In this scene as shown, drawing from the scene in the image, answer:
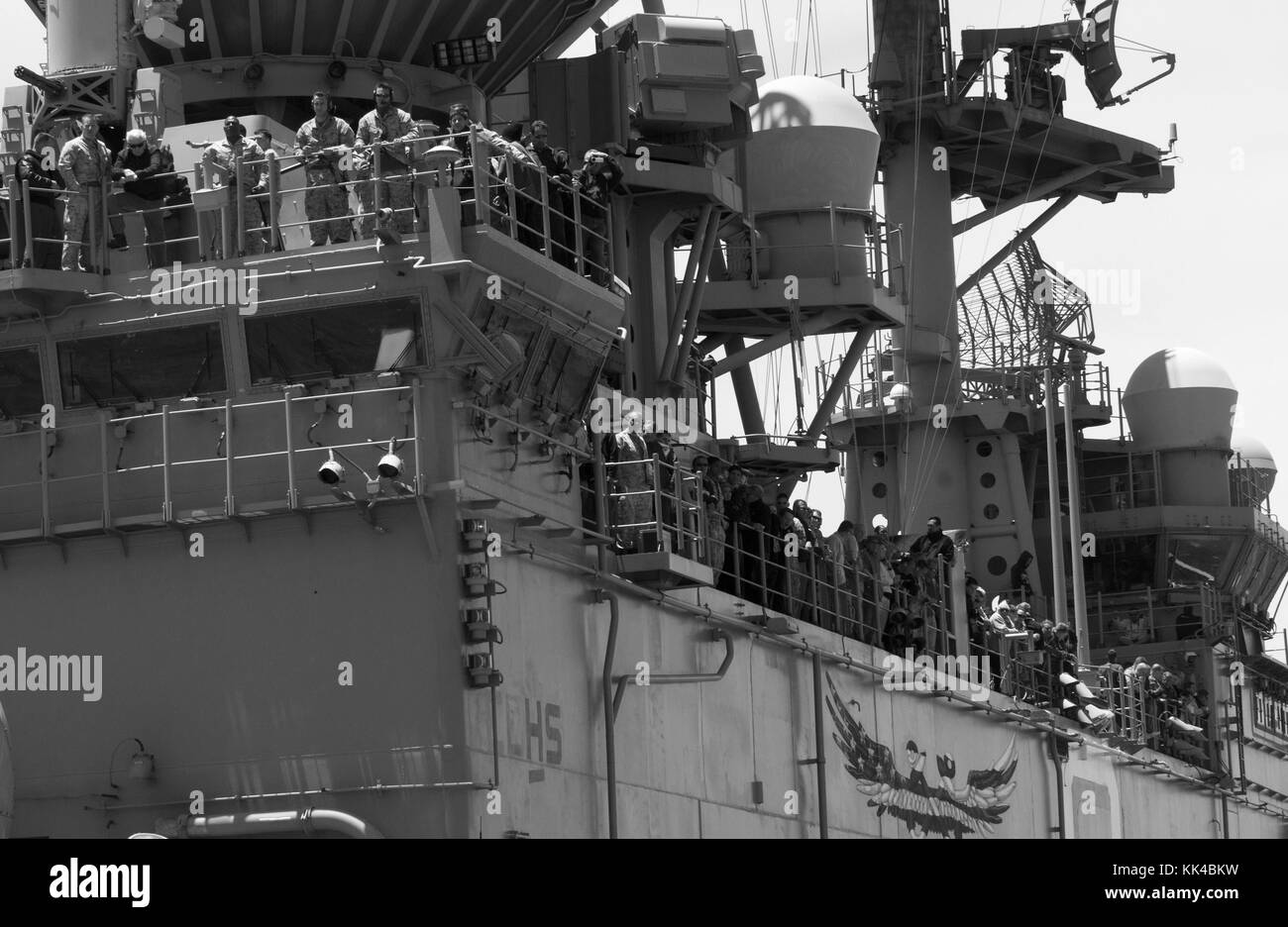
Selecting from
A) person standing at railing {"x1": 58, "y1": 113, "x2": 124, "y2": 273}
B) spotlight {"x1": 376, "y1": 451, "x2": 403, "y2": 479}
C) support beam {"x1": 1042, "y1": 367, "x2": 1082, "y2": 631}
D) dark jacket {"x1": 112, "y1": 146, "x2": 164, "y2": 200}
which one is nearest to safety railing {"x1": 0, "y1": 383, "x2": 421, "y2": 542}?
spotlight {"x1": 376, "y1": 451, "x2": 403, "y2": 479}

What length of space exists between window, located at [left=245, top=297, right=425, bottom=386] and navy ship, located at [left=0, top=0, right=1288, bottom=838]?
0.11 ft

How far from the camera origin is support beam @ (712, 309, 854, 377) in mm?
33219

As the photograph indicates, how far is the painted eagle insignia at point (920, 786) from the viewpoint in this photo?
28047 mm

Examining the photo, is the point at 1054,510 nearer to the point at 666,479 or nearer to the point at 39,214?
the point at 666,479

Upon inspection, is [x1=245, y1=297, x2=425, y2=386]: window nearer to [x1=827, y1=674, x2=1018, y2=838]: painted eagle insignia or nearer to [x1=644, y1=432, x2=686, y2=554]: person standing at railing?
[x1=644, y1=432, x2=686, y2=554]: person standing at railing

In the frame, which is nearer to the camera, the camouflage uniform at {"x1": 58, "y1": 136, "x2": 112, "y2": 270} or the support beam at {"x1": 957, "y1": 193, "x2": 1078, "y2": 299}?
the camouflage uniform at {"x1": 58, "y1": 136, "x2": 112, "y2": 270}

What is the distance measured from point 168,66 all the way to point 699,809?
9591mm

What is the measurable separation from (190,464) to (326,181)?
2848 millimetres

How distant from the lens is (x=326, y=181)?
20516 mm

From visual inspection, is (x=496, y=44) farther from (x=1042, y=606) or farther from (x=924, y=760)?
(x=1042, y=606)

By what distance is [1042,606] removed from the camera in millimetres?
42781

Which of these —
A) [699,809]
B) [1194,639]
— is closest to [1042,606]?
[1194,639]

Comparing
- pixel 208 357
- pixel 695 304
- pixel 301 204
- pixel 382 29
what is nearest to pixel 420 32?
pixel 382 29

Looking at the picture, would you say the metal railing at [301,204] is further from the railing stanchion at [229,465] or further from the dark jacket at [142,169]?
the railing stanchion at [229,465]
